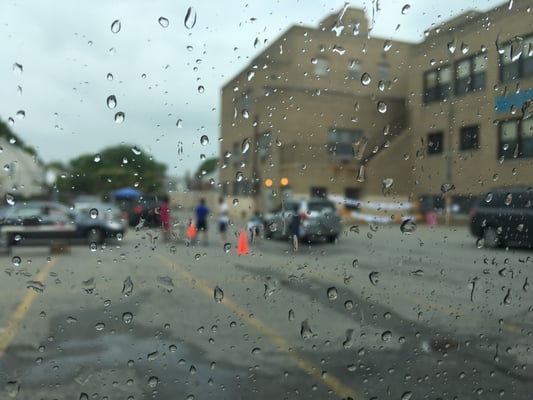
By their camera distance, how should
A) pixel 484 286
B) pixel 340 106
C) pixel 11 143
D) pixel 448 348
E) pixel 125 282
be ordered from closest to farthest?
pixel 11 143
pixel 125 282
pixel 340 106
pixel 484 286
pixel 448 348

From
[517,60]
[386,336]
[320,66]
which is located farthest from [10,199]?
[517,60]

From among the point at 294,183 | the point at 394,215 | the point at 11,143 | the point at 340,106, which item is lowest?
the point at 394,215

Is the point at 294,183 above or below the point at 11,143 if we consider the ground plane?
below

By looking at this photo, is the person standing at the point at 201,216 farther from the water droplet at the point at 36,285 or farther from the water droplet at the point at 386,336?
the water droplet at the point at 386,336

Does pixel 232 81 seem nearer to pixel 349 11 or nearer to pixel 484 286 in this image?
pixel 349 11

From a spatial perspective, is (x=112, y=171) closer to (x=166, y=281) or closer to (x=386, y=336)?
(x=166, y=281)

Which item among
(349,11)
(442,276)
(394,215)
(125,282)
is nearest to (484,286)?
(442,276)

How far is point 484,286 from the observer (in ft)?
9.58

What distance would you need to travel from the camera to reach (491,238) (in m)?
2.82

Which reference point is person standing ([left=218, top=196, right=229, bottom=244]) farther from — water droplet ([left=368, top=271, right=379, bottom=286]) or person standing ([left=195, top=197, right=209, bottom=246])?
water droplet ([left=368, top=271, right=379, bottom=286])

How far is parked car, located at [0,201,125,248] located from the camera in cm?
223

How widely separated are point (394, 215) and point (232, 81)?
106 centimetres

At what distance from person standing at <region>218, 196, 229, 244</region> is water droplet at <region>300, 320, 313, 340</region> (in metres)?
0.65

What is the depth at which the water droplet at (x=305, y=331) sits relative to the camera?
2.83m
